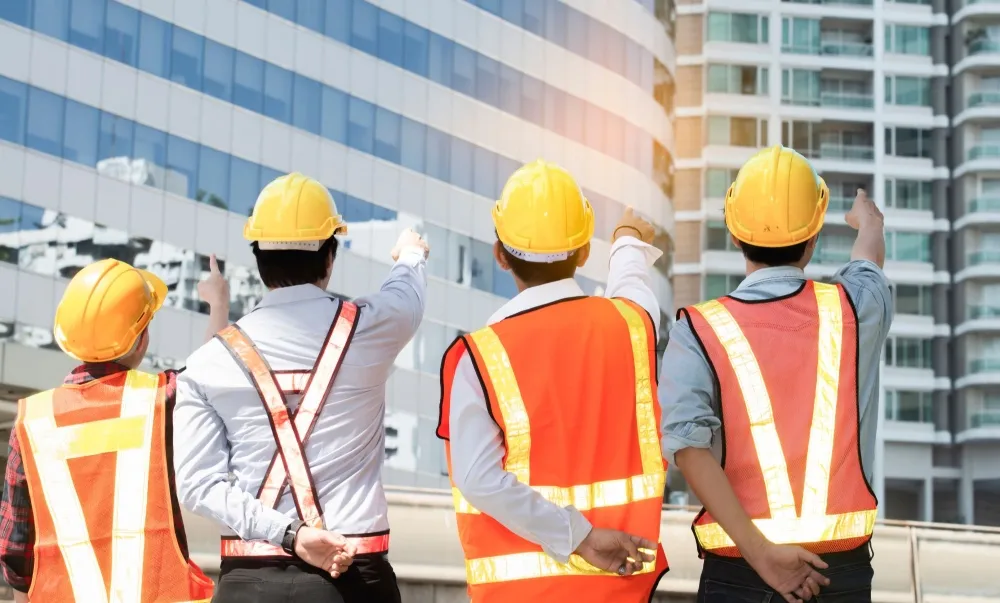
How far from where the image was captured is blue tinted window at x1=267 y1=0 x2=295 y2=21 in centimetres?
3550

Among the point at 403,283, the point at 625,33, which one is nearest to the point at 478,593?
the point at 403,283

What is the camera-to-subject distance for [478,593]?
2826 mm

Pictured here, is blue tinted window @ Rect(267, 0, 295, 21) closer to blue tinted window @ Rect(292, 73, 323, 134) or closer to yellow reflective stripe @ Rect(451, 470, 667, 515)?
blue tinted window @ Rect(292, 73, 323, 134)

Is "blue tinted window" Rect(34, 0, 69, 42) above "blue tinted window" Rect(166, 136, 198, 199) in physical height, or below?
above

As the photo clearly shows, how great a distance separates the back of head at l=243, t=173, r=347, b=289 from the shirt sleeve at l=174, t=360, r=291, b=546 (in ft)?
1.04

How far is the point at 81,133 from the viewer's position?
3083cm

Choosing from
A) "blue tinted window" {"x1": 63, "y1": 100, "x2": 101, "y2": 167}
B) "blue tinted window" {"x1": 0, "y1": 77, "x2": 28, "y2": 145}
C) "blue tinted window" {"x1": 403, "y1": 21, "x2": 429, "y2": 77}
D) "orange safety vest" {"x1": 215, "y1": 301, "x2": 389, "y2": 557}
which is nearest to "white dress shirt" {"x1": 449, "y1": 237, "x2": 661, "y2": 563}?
"orange safety vest" {"x1": 215, "y1": 301, "x2": 389, "y2": 557}

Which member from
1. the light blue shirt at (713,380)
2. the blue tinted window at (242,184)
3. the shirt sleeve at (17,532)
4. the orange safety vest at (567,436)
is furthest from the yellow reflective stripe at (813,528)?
the blue tinted window at (242,184)

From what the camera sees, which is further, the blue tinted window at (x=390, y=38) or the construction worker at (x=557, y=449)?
the blue tinted window at (x=390, y=38)

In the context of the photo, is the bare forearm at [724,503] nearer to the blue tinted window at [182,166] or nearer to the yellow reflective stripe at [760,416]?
the yellow reflective stripe at [760,416]

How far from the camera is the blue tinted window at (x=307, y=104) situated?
35969mm

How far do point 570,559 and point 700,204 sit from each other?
202 feet

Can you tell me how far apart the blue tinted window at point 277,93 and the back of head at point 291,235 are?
1282 inches

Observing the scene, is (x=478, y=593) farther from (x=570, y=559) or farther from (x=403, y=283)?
(x=403, y=283)
